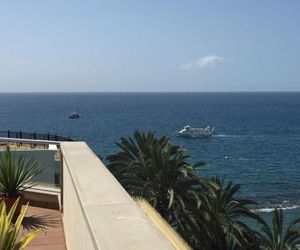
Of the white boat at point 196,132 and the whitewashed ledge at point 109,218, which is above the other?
the whitewashed ledge at point 109,218

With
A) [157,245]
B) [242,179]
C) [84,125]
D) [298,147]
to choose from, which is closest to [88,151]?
[157,245]

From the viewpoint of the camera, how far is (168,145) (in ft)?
58.7

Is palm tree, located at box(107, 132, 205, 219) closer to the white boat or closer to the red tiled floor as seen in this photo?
the red tiled floor

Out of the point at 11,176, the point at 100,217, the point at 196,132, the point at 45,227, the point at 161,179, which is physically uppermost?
the point at 100,217

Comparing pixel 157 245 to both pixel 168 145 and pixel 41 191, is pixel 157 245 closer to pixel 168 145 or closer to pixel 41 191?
pixel 41 191

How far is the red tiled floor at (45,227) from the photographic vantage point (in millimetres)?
6891

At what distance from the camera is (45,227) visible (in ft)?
25.0

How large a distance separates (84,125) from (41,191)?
125 meters

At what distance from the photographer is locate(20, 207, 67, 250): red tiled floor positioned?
22.6 feet

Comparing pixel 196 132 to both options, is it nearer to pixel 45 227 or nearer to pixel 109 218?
pixel 45 227

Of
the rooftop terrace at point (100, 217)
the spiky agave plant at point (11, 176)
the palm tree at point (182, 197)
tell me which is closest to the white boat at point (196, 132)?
the palm tree at point (182, 197)

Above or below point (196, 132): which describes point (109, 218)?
above

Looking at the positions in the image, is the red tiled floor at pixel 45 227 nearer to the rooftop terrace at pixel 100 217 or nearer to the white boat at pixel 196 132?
the rooftop terrace at pixel 100 217

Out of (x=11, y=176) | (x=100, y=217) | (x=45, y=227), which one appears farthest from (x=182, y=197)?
(x=100, y=217)
